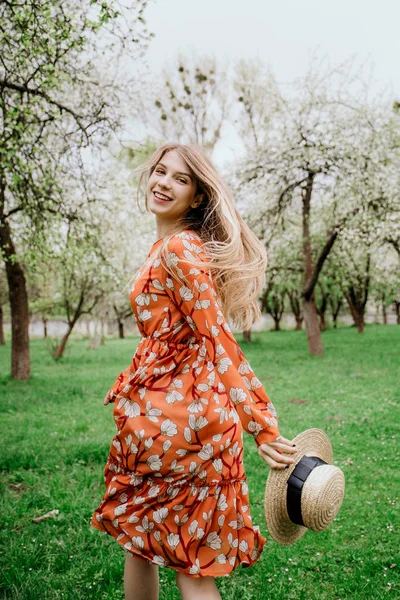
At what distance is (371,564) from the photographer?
10.7ft

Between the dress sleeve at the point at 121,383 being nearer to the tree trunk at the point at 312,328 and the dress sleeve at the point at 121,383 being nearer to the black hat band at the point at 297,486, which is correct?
the black hat band at the point at 297,486

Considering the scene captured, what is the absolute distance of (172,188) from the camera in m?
2.37

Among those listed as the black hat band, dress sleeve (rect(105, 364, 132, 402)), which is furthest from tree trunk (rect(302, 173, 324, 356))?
the black hat band

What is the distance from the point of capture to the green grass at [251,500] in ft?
10.1

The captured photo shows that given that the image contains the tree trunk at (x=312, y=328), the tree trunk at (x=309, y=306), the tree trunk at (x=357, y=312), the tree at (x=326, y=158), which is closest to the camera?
the tree at (x=326, y=158)

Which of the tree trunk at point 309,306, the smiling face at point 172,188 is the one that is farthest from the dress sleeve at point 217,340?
the tree trunk at point 309,306

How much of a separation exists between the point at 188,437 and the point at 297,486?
484mm

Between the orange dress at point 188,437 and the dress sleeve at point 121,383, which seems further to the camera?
the dress sleeve at point 121,383

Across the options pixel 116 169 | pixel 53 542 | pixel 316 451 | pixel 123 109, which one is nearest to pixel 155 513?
pixel 316 451

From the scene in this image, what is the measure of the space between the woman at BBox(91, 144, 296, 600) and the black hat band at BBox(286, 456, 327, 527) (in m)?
0.10

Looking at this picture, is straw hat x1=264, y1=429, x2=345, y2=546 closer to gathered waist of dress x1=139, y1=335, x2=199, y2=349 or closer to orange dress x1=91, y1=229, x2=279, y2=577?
orange dress x1=91, y1=229, x2=279, y2=577

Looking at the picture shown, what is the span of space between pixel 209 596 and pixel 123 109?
9.11 m

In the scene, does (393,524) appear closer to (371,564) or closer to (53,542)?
(371,564)

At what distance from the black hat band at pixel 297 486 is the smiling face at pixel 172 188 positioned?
50.7 inches
